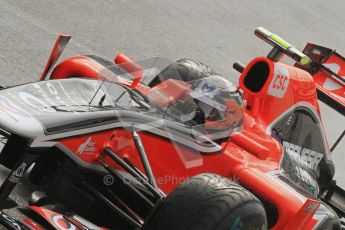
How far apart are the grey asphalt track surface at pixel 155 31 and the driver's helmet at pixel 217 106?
3.48ft

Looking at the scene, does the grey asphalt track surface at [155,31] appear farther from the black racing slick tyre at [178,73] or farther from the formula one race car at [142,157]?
the black racing slick tyre at [178,73]

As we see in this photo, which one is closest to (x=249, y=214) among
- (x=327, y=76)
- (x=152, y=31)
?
(x=327, y=76)

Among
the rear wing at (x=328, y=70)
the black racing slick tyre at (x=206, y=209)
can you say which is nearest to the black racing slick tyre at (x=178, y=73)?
the black racing slick tyre at (x=206, y=209)

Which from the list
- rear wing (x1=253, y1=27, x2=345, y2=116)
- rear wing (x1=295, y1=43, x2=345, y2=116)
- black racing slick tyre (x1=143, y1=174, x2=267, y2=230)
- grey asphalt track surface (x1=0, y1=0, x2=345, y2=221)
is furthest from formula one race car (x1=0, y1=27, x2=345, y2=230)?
rear wing (x1=295, y1=43, x2=345, y2=116)

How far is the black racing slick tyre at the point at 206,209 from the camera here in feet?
9.95

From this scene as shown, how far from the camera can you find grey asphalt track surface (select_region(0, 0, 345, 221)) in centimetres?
640

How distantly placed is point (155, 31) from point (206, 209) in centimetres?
562

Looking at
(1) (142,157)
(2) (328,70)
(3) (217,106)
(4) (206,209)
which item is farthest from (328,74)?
(4) (206,209)

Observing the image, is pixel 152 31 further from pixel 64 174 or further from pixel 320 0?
pixel 320 0

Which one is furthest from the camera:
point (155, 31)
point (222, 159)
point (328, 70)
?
point (155, 31)

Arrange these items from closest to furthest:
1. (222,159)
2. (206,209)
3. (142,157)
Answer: (206,209)
(142,157)
(222,159)

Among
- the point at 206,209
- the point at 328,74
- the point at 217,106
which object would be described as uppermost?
the point at 328,74

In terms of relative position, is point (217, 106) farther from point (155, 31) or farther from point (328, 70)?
point (155, 31)

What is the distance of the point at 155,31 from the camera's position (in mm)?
8484
